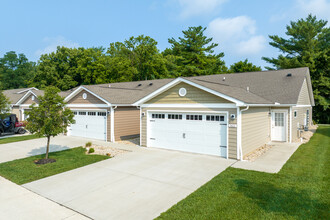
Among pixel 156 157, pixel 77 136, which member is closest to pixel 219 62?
pixel 77 136

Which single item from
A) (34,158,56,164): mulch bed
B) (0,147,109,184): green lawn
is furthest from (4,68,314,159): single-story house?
(34,158,56,164): mulch bed

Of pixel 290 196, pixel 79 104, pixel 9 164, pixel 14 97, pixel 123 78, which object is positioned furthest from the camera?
pixel 123 78

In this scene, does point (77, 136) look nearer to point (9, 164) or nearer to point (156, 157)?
point (9, 164)

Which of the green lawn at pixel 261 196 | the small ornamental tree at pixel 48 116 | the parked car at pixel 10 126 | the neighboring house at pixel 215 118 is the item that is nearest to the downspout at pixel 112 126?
the neighboring house at pixel 215 118

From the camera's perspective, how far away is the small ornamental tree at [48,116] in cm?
899

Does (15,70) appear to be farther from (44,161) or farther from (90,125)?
(44,161)

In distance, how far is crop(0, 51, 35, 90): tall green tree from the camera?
59.6m

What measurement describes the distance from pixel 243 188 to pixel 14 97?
31.0 meters

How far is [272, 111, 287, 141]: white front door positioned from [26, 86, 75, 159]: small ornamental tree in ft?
39.4

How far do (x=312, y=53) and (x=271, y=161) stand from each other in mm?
27654

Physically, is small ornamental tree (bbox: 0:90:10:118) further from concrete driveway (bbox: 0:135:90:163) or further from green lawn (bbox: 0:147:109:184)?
green lawn (bbox: 0:147:109:184)

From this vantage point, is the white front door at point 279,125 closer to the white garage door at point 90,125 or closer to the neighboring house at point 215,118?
the neighboring house at point 215,118

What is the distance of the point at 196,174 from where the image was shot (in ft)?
24.5

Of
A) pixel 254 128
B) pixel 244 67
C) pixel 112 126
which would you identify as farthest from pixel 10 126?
pixel 244 67
